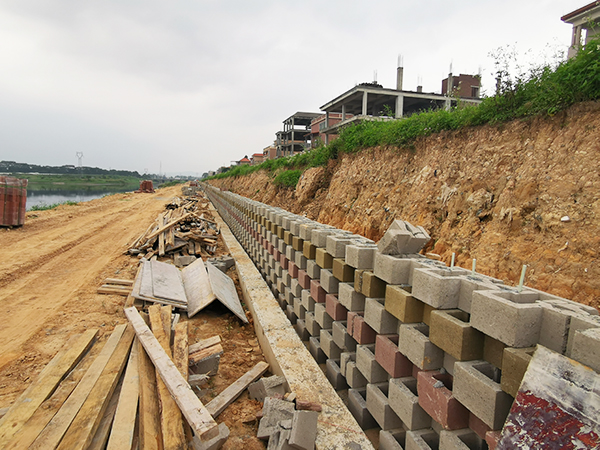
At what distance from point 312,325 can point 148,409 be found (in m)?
2.22

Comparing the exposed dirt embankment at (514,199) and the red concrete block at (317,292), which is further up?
the exposed dirt embankment at (514,199)

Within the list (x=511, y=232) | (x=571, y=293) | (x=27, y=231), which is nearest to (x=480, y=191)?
(x=511, y=232)

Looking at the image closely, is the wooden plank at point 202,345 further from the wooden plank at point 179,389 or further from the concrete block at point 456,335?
the concrete block at point 456,335

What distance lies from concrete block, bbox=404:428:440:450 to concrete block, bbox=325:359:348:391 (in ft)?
4.38

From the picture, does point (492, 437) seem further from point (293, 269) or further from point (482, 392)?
point (293, 269)

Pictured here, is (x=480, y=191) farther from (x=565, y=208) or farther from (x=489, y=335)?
(x=489, y=335)

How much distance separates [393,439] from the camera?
262 centimetres

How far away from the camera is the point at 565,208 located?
4.32 meters

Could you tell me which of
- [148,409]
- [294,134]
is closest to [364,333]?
[148,409]

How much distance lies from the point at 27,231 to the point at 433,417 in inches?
638

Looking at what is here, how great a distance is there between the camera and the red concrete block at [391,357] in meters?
2.62

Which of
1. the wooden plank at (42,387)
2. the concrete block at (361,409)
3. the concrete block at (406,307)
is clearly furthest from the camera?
the concrete block at (361,409)

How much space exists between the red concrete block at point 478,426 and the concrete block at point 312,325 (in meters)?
2.45

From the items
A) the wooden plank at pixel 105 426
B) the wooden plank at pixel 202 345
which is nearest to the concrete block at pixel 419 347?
the wooden plank at pixel 105 426
